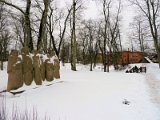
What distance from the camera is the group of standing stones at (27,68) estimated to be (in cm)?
866

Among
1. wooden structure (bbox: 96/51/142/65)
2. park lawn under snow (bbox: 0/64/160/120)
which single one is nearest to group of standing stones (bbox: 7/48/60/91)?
park lawn under snow (bbox: 0/64/160/120)

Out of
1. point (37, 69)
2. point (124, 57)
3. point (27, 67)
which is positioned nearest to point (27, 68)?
point (27, 67)

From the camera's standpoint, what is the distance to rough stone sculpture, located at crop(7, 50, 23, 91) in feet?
28.3

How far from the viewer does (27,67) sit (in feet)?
30.9

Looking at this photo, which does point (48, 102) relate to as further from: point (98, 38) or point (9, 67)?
point (98, 38)

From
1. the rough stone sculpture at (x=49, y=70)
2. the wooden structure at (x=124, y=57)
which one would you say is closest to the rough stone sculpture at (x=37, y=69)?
the rough stone sculpture at (x=49, y=70)

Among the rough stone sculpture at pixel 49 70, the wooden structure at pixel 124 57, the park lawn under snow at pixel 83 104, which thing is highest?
the wooden structure at pixel 124 57

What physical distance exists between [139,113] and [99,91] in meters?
3.33

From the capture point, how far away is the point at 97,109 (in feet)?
23.2

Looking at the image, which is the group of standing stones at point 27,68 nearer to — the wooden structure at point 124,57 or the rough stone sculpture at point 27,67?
the rough stone sculpture at point 27,67

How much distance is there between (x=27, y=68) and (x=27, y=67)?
38mm

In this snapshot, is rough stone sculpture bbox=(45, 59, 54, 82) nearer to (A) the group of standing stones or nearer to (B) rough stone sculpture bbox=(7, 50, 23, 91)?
(A) the group of standing stones

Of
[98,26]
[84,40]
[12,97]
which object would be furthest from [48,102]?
[84,40]

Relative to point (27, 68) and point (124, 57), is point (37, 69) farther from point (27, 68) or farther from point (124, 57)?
point (124, 57)
